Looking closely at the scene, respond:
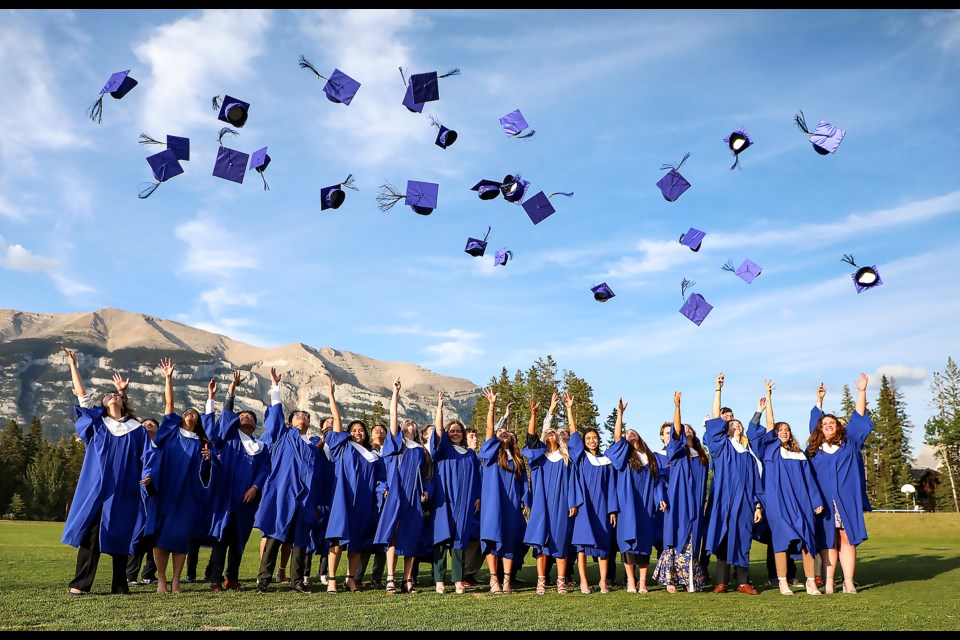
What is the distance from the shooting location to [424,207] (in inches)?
454

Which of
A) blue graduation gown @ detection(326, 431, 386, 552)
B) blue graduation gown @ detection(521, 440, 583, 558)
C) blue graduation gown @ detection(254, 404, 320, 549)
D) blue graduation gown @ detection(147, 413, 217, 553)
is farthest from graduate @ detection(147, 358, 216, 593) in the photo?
blue graduation gown @ detection(521, 440, 583, 558)

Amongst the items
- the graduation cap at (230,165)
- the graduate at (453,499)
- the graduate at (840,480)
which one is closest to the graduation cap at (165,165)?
the graduation cap at (230,165)

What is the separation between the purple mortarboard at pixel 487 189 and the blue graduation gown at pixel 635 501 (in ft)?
13.1

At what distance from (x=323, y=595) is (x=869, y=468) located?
78.8 m

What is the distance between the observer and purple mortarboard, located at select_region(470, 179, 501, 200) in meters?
11.5

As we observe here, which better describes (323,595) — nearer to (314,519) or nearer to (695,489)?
(314,519)

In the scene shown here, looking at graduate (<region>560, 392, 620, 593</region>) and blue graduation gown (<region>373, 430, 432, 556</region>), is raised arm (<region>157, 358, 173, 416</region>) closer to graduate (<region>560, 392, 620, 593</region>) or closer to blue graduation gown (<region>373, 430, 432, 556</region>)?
blue graduation gown (<region>373, 430, 432, 556</region>)

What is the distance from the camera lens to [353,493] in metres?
10.0

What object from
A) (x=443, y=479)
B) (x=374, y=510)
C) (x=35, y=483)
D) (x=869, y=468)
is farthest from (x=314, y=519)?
(x=869, y=468)

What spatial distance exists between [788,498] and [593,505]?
2.50 meters

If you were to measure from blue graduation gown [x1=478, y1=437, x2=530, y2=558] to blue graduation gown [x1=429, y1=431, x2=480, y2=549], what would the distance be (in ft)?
0.55

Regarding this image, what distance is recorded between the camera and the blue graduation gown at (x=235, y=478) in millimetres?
9930

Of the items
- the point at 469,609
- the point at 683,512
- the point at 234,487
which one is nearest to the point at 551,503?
the point at 683,512

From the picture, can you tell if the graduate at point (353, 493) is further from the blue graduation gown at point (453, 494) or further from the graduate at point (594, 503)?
the graduate at point (594, 503)
